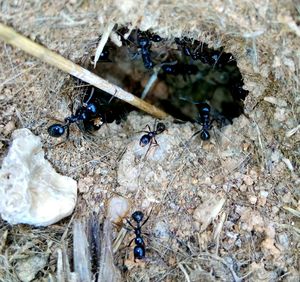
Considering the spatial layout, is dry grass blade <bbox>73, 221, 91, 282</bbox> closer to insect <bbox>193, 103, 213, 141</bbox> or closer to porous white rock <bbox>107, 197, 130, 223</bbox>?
porous white rock <bbox>107, 197, 130, 223</bbox>

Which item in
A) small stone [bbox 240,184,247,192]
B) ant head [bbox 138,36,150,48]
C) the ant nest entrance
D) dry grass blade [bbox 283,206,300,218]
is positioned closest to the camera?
dry grass blade [bbox 283,206,300,218]

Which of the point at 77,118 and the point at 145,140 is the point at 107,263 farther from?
the point at 77,118

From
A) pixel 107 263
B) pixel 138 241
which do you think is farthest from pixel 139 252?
pixel 107 263

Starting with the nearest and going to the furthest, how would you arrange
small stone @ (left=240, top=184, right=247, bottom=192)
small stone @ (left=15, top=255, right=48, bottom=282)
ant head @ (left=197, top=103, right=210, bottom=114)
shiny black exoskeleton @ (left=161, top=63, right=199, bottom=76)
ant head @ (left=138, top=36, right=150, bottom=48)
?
small stone @ (left=15, top=255, right=48, bottom=282) < small stone @ (left=240, top=184, right=247, bottom=192) < ant head @ (left=138, top=36, right=150, bottom=48) < ant head @ (left=197, top=103, right=210, bottom=114) < shiny black exoskeleton @ (left=161, top=63, right=199, bottom=76)

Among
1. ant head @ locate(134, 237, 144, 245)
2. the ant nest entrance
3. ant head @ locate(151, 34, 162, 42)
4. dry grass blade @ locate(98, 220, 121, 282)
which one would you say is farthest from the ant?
ant head @ locate(134, 237, 144, 245)

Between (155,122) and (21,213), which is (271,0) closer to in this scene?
(155,122)

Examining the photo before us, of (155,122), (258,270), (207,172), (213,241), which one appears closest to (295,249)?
(258,270)
